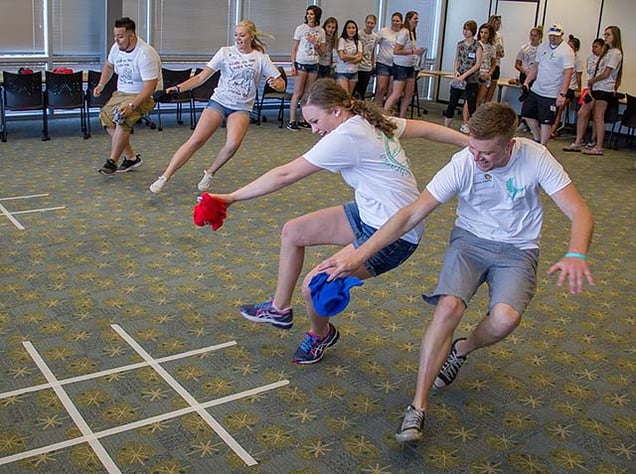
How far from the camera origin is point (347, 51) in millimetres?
10867

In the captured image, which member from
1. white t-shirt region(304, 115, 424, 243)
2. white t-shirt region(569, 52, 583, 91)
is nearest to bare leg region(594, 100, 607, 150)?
white t-shirt region(569, 52, 583, 91)

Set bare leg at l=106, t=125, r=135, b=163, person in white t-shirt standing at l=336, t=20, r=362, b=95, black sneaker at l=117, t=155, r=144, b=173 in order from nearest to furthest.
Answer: bare leg at l=106, t=125, r=135, b=163
black sneaker at l=117, t=155, r=144, b=173
person in white t-shirt standing at l=336, t=20, r=362, b=95

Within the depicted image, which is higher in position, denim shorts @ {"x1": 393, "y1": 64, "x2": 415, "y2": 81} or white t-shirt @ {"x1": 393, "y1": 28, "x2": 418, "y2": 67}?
white t-shirt @ {"x1": 393, "y1": 28, "x2": 418, "y2": 67}

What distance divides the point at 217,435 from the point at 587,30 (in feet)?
33.8

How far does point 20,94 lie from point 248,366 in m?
6.07

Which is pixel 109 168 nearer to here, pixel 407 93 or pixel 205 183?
pixel 205 183

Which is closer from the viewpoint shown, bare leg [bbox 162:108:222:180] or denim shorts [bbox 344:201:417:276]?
denim shorts [bbox 344:201:417:276]

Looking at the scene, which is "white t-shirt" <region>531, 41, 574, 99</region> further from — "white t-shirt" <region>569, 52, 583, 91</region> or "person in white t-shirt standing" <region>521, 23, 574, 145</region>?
"white t-shirt" <region>569, 52, 583, 91</region>

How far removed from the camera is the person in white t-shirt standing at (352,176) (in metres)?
3.37

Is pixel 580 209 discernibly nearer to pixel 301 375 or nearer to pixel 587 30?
pixel 301 375

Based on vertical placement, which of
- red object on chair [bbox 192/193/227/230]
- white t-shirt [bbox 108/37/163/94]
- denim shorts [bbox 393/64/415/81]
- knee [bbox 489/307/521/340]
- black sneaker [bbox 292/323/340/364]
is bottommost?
black sneaker [bbox 292/323/340/364]

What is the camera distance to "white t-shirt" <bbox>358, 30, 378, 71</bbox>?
36.8ft

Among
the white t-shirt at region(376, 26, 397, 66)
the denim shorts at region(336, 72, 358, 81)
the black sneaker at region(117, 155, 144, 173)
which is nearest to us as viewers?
the black sneaker at region(117, 155, 144, 173)

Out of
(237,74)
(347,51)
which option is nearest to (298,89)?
(347,51)
